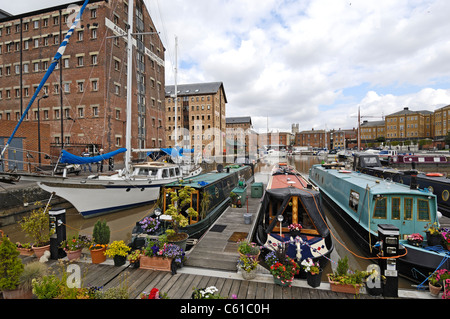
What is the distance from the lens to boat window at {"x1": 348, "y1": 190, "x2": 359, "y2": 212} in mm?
11242

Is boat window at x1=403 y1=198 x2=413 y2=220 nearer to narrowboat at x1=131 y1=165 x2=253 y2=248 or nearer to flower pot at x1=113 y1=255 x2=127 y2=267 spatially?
narrowboat at x1=131 y1=165 x2=253 y2=248

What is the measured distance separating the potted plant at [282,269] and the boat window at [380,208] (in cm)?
569

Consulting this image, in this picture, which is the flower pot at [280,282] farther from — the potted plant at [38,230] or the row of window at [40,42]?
the row of window at [40,42]

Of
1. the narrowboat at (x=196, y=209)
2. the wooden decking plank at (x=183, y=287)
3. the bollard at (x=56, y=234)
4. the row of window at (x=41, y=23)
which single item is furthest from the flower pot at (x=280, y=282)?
the row of window at (x=41, y=23)

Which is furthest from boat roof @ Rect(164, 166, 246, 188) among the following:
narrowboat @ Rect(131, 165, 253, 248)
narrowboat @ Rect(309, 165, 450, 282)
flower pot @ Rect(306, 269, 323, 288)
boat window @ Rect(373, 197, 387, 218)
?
boat window @ Rect(373, 197, 387, 218)

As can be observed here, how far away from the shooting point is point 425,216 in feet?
28.3

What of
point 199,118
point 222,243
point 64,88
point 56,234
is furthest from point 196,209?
point 199,118

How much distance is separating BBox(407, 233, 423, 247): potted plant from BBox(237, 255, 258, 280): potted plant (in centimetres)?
620

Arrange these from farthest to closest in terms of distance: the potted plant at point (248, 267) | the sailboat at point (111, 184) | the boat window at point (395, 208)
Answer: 1. the sailboat at point (111, 184)
2. the boat window at point (395, 208)
3. the potted plant at point (248, 267)

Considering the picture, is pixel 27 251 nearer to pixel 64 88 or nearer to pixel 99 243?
pixel 99 243

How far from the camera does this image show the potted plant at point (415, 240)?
7.91 metres
